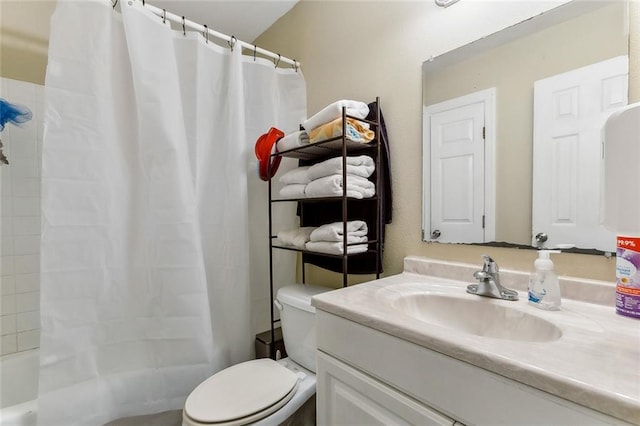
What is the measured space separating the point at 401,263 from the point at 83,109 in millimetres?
1455

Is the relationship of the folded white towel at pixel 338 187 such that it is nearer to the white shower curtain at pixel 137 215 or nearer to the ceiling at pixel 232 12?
the white shower curtain at pixel 137 215

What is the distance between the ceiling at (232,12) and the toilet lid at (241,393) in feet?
6.48

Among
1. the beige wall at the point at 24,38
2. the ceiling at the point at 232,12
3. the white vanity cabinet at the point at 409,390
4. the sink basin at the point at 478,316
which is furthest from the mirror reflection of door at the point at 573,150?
the beige wall at the point at 24,38

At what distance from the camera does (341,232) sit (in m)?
1.18

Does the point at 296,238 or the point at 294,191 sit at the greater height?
the point at 294,191

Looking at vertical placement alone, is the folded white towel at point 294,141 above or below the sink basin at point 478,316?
above

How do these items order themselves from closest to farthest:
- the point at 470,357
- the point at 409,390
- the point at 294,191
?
the point at 470,357, the point at 409,390, the point at 294,191

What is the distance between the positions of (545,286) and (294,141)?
106cm

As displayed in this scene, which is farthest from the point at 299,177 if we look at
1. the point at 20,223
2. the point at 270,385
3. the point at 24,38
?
the point at 24,38

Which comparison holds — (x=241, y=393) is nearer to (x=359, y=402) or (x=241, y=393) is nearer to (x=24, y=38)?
(x=359, y=402)

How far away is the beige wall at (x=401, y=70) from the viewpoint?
97 centimetres

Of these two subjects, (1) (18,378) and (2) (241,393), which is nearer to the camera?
(2) (241,393)

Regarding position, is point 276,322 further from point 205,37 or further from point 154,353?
point 205,37

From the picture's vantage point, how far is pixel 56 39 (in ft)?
3.64
